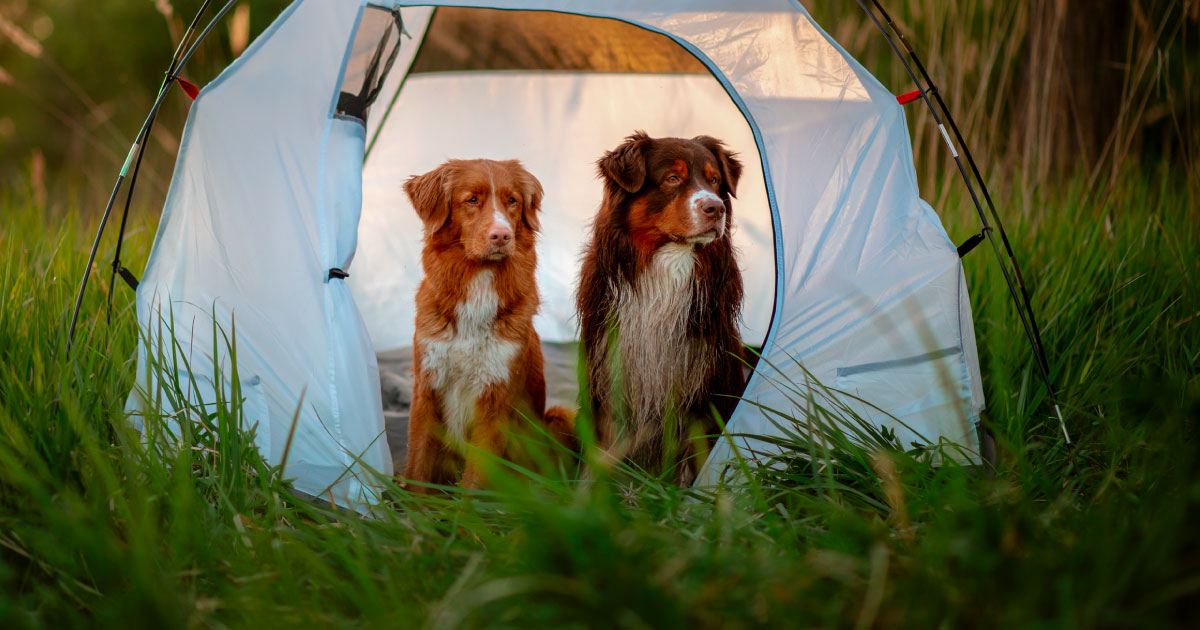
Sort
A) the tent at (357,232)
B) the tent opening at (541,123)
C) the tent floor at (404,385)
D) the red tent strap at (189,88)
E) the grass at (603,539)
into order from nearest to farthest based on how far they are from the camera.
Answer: the grass at (603,539)
the tent at (357,232)
the red tent strap at (189,88)
the tent floor at (404,385)
the tent opening at (541,123)

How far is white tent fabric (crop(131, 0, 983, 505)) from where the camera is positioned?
264 centimetres

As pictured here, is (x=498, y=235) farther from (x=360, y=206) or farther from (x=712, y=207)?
(x=712, y=207)

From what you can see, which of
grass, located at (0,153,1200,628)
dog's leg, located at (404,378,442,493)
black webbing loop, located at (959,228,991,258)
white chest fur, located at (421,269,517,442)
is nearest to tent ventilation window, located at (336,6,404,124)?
white chest fur, located at (421,269,517,442)

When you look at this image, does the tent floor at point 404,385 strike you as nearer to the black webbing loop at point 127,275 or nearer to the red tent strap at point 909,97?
the black webbing loop at point 127,275

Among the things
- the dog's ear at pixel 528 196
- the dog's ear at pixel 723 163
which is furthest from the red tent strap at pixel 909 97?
the dog's ear at pixel 528 196

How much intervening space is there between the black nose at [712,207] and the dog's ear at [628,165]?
0.92 ft

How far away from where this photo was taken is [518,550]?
5.22 ft

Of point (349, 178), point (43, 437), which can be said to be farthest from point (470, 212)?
point (43, 437)

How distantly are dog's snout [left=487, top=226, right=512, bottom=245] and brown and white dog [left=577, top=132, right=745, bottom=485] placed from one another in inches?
15.5

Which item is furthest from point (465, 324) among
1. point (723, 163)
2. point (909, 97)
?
point (909, 97)

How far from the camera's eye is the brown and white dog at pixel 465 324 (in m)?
2.89

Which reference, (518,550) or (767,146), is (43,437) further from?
(767,146)

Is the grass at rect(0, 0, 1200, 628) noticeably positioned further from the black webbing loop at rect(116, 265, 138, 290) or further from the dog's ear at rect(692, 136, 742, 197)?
the dog's ear at rect(692, 136, 742, 197)

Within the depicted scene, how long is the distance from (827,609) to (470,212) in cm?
196
